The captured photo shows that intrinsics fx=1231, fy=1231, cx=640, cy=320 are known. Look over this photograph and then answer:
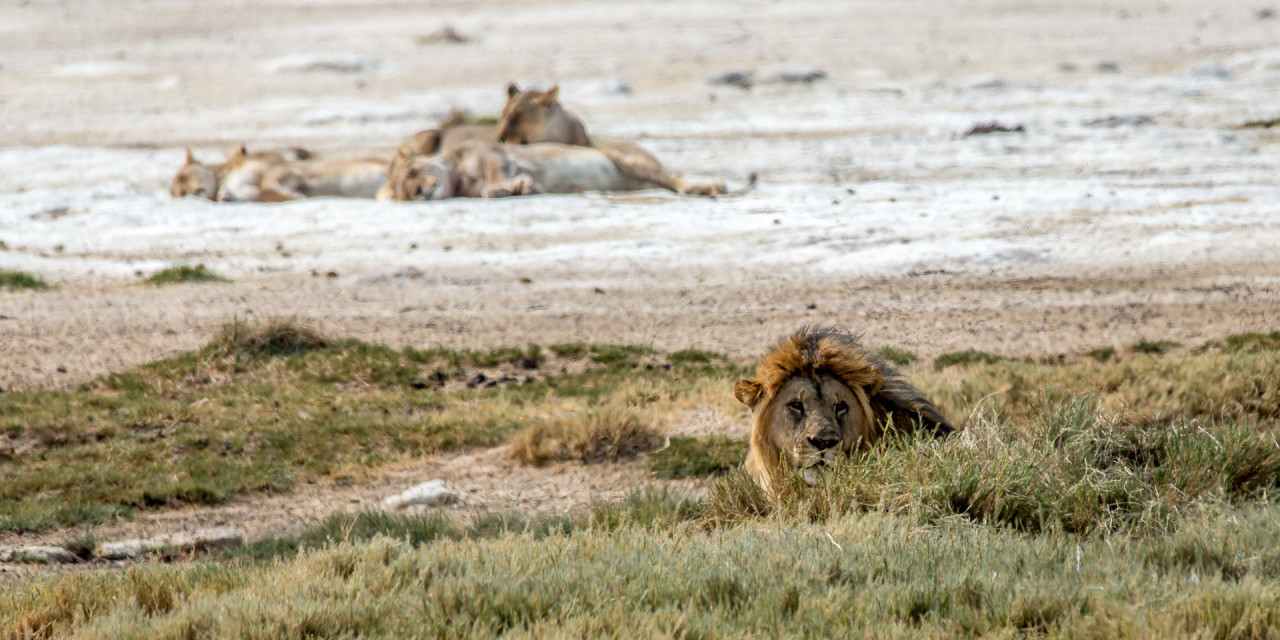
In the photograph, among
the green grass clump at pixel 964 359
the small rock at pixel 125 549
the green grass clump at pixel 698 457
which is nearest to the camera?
the small rock at pixel 125 549

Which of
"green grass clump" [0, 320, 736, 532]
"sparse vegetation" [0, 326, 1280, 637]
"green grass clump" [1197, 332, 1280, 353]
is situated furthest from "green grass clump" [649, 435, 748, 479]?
"green grass clump" [1197, 332, 1280, 353]

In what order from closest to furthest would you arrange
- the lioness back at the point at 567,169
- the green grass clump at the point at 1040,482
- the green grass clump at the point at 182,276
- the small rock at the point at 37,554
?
the green grass clump at the point at 1040,482
the small rock at the point at 37,554
the green grass clump at the point at 182,276
the lioness back at the point at 567,169

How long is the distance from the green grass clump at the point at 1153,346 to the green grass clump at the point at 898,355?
1981mm

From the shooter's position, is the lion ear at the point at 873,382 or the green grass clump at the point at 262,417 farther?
the green grass clump at the point at 262,417

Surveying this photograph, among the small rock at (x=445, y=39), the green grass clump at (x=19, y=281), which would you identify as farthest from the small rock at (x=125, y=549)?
the small rock at (x=445, y=39)

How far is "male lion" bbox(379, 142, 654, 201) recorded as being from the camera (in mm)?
19125

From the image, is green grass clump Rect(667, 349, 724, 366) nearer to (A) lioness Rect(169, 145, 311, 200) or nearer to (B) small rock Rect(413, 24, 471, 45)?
(A) lioness Rect(169, 145, 311, 200)

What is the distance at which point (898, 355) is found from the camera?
36.2ft

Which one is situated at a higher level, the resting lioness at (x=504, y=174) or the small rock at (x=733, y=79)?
the small rock at (x=733, y=79)

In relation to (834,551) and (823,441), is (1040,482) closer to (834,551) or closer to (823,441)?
(823,441)

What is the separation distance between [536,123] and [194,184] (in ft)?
18.4

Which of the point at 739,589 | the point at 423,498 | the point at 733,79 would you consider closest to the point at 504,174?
the point at 423,498

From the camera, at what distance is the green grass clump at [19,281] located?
14651 mm

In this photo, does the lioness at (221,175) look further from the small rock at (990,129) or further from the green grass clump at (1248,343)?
the green grass clump at (1248,343)
